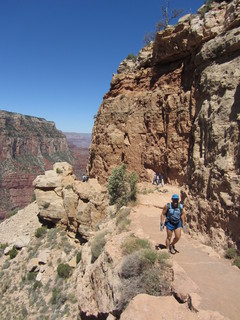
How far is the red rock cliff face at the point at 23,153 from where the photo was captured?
283 feet

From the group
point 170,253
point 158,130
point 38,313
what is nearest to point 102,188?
point 158,130

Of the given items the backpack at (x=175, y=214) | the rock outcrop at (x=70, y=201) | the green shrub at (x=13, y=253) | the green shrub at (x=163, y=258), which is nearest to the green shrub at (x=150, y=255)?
the green shrub at (x=163, y=258)

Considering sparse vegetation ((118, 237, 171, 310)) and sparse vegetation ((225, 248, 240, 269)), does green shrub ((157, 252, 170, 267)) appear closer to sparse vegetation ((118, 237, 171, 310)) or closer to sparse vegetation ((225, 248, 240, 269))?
sparse vegetation ((118, 237, 171, 310))

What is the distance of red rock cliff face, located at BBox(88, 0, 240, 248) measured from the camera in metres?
8.74

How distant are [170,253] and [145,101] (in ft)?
48.4

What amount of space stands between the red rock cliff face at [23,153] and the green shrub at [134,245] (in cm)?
7661

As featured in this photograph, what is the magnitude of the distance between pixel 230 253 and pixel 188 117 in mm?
10387

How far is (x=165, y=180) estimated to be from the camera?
18016mm

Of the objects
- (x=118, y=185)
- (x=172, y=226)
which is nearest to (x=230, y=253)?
(x=172, y=226)

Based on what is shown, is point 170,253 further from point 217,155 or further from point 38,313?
point 38,313

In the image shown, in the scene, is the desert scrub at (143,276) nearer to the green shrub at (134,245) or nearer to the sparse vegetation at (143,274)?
the sparse vegetation at (143,274)

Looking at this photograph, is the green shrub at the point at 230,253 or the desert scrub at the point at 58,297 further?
the desert scrub at the point at 58,297

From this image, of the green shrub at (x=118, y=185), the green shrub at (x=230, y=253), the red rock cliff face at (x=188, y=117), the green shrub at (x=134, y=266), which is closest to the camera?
the green shrub at (x=134, y=266)

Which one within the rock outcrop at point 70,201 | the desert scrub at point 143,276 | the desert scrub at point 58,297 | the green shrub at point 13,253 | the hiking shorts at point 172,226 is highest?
the hiking shorts at point 172,226
